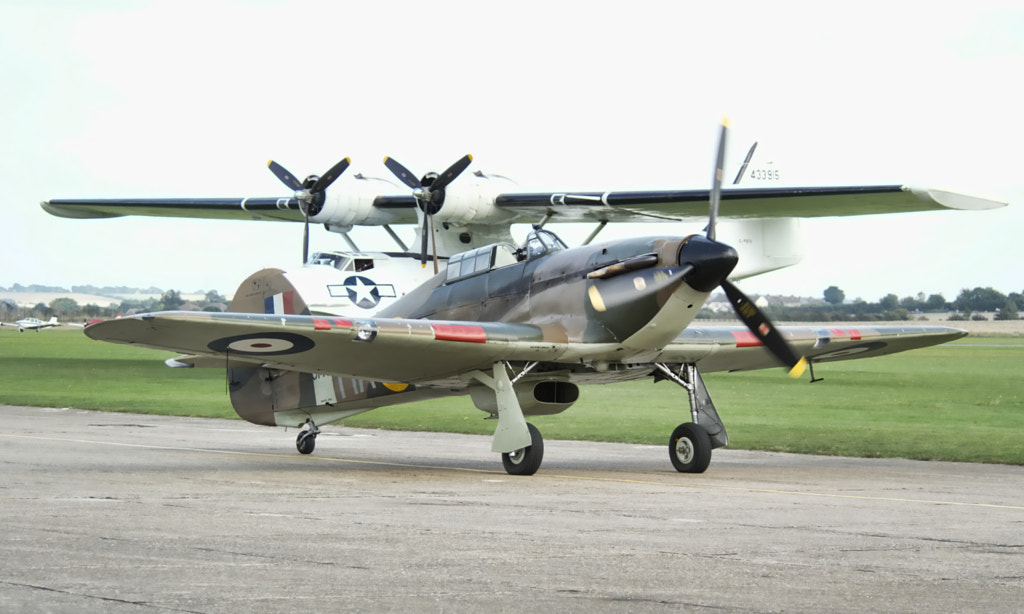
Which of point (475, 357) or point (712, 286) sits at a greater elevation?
point (712, 286)

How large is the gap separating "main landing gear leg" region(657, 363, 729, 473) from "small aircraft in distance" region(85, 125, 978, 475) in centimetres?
1

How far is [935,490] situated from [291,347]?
7052 mm

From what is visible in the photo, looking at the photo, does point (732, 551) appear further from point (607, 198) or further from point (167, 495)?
point (607, 198)

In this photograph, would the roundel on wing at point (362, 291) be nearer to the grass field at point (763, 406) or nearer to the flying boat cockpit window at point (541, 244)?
the grass field at point (763, 406)

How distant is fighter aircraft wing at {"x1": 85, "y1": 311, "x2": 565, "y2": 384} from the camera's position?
11.8m

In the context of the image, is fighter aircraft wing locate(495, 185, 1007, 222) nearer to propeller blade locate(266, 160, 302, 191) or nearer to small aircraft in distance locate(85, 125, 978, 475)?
propeller blade locate(266, 160, 302, 191)

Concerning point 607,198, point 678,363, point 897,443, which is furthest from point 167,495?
point 607,198

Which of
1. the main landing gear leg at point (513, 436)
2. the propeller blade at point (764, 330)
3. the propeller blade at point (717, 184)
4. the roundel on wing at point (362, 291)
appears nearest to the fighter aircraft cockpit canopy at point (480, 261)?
the main landing gear leg at point (513, 436)

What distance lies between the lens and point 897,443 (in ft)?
56.7

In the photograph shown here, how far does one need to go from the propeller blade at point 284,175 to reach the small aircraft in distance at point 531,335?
15.4 m

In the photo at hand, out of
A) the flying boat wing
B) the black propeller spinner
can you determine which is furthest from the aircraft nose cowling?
the flying boat wing

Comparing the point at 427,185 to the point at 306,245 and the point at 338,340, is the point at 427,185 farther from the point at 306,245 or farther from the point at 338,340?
the point at 338,340

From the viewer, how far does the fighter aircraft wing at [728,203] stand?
23344mm

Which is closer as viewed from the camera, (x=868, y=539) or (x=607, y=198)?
(x=868, y=539)
